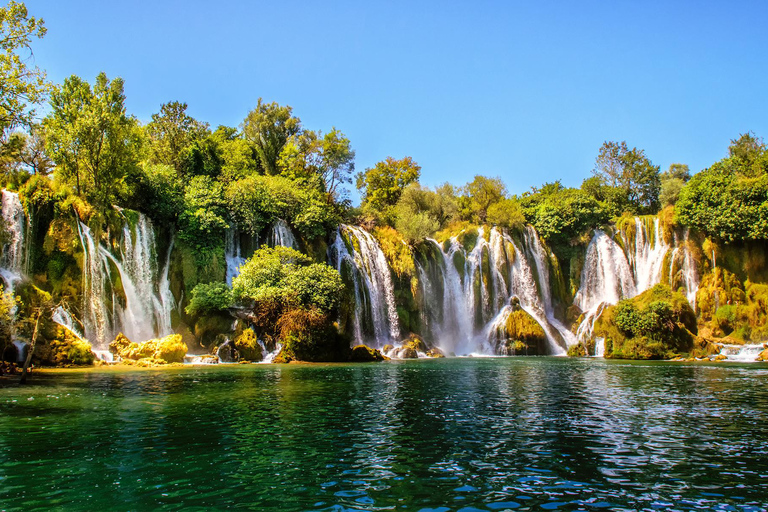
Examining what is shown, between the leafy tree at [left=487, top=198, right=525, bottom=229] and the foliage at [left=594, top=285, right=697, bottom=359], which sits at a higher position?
the leafy tree at [left=487, top=198, right=525, bottom=229]

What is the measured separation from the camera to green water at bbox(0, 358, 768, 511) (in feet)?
21.3

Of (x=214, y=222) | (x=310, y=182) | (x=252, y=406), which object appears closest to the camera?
(x=252, y=406)

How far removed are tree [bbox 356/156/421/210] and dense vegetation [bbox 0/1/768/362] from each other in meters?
5.44

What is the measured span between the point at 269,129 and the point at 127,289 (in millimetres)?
26729

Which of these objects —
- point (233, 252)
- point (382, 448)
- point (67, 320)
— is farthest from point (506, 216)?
point (382, 448)

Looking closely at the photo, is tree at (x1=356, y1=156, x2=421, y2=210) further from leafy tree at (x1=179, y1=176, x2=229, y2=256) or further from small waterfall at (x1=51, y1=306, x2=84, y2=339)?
small waterfall at (x1=51, y1=306, x2=84, y2=339)

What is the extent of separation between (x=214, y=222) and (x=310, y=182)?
13733mm

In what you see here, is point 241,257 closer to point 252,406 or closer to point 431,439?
point 252,406

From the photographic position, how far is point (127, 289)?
3158cm

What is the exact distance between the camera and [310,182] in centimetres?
4816

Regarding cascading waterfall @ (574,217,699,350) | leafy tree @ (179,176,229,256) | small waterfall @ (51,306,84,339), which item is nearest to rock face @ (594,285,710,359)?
cascading waterfall @ (574,217,699,350)

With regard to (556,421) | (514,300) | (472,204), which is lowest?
(556,421)

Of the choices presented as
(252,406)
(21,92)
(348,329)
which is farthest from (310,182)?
(252,406)

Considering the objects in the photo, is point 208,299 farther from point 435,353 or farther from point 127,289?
point 435,353
